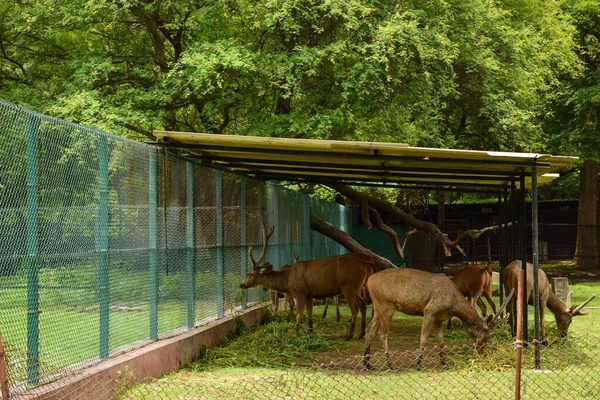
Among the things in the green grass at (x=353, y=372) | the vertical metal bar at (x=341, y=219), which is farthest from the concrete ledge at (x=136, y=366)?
the vertical metal bar at (x=341, y=219)

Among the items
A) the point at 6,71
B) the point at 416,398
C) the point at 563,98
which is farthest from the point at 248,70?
the point at 563,98

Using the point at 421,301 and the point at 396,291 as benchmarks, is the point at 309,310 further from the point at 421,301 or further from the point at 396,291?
the point at 421,301

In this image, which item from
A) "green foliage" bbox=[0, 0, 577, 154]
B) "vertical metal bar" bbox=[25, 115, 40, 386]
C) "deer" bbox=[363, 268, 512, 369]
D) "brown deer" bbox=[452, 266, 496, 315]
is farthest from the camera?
"green foliage" bbox=[0, 0, 577, 154]

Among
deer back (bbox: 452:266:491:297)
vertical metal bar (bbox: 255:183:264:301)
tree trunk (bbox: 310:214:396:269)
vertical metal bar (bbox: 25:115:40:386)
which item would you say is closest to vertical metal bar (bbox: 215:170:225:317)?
vertical metal bar (bbox: 255:183:264:301)

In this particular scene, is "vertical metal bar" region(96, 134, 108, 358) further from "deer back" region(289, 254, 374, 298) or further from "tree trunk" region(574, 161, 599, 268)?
"tree trunk" region(574, 161, 599, 268)

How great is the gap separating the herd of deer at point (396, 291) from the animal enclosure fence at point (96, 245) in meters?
1.28

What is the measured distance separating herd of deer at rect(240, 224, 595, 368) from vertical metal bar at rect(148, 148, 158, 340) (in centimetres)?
259

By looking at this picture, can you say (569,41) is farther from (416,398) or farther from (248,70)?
(416,398)

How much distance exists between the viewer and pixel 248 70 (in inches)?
715

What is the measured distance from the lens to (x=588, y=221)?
3428 cm

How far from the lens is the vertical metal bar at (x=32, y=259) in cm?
722

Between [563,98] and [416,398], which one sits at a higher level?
[563,98]

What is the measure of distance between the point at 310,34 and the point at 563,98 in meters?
14.2

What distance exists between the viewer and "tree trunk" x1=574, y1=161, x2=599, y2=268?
111 ft
